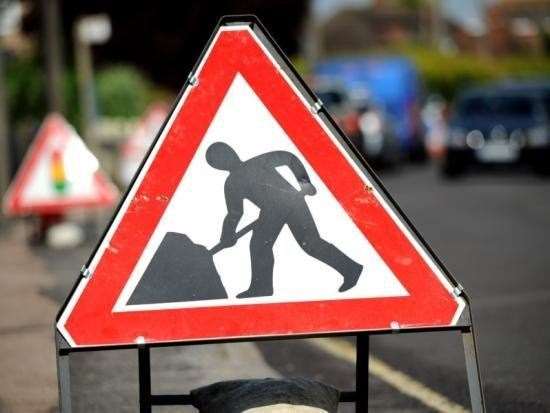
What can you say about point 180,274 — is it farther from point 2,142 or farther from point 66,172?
point 2,142

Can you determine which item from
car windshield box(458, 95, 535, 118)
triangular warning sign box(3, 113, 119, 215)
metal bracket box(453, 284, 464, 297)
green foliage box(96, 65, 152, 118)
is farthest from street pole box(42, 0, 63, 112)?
green foliage box(96, 65, 152, 118)

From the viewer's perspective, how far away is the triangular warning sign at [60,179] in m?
13.6

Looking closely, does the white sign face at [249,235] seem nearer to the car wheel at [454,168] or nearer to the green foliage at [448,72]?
the car wheel at [454,168]

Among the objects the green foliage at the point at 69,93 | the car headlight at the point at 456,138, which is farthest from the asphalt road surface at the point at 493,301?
the green foliage at the point at 69,93

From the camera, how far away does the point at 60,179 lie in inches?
539

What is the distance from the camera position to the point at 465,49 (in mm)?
→ 134625

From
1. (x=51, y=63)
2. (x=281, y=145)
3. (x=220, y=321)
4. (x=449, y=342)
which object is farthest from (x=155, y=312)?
(x=51, y=63)

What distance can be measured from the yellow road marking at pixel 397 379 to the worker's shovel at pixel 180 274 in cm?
205

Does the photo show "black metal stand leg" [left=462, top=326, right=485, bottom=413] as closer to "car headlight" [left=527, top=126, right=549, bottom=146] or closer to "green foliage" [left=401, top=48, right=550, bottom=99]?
"car headlight" [left=527, top=126, right=549, bottom=146]

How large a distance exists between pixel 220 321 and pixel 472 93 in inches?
883

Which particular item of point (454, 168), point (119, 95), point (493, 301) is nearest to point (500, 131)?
point (454, 168)

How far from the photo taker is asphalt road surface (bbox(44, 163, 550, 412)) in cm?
658

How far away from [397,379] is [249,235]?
8.77ft

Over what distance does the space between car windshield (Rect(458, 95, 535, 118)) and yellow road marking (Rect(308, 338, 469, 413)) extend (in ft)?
57.2
